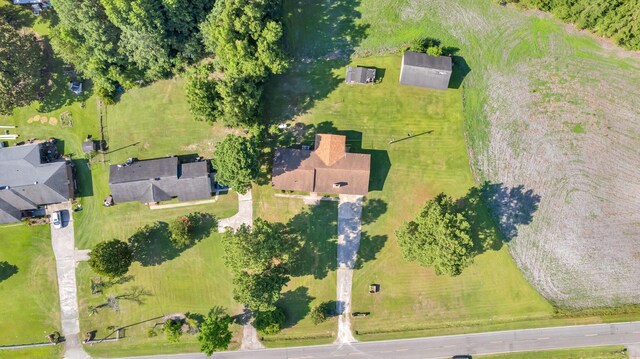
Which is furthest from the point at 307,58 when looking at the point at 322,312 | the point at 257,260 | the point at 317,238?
the point at 322,312

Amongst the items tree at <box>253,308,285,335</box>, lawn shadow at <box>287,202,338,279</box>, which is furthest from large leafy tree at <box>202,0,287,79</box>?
tree at <box>253,308,285,335</box>

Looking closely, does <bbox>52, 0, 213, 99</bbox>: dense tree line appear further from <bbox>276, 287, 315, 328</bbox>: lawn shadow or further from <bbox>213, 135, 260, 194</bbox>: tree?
<bbox>276, 287, 315, 328</bbox>: lawn shadow

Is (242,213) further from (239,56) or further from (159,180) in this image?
(239,56)

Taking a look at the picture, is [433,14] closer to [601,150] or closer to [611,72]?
[611,72]

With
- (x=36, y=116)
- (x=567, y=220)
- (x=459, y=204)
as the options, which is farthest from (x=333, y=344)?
(x=36, y=116)

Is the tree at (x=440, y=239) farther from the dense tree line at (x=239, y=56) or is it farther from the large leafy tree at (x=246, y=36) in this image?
the large leafy tree at (x=246, y=36)

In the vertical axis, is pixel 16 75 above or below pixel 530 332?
above
